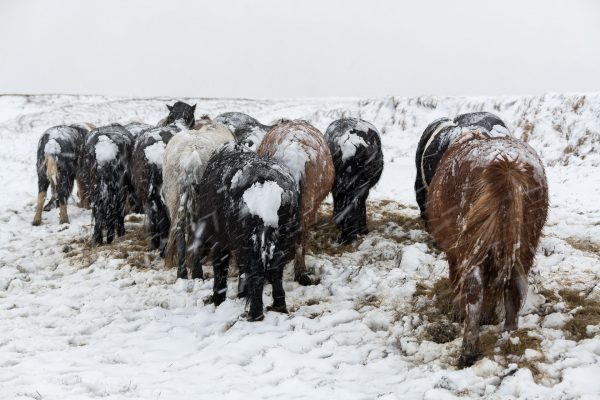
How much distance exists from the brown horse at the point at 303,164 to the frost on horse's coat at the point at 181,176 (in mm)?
820

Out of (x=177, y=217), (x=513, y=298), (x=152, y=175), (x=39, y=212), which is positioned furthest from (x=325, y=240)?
(x=39, y=212)

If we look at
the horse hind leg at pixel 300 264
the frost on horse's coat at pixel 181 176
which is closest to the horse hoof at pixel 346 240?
the horse hind leg at pixel 300 264

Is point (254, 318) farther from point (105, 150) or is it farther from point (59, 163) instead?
point (59, 163)

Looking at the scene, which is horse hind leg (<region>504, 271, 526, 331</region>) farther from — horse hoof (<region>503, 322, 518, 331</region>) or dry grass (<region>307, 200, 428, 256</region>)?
dry grass (<region>307, 200, 428, 256</region>)

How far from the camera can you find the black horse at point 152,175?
6.61 metres

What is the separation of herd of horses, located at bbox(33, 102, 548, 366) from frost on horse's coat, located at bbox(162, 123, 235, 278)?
2cm

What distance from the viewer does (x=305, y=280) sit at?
5762mm

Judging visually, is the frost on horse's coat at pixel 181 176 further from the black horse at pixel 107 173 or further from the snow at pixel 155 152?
the black horse at pixel 107 173

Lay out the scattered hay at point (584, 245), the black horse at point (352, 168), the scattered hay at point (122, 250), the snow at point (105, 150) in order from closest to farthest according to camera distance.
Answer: the scattered hay at point (584, 245) → the scattered hay at point (122, 250) → the black horse at point (352, 168) → the snow at point (105, 150)

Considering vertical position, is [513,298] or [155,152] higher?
[155,152]

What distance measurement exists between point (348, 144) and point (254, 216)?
10.4ft

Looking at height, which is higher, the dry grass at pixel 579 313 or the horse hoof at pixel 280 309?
the dry grass at pixel 579 313

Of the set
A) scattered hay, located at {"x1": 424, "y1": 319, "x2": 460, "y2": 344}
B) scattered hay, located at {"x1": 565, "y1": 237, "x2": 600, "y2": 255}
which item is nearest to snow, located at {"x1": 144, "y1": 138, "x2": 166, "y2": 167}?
scattered hay, located at {"x1": 424, "y1": 319, "x2": 460, "y2": 344}

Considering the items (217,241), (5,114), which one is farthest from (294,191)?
(5,114)
